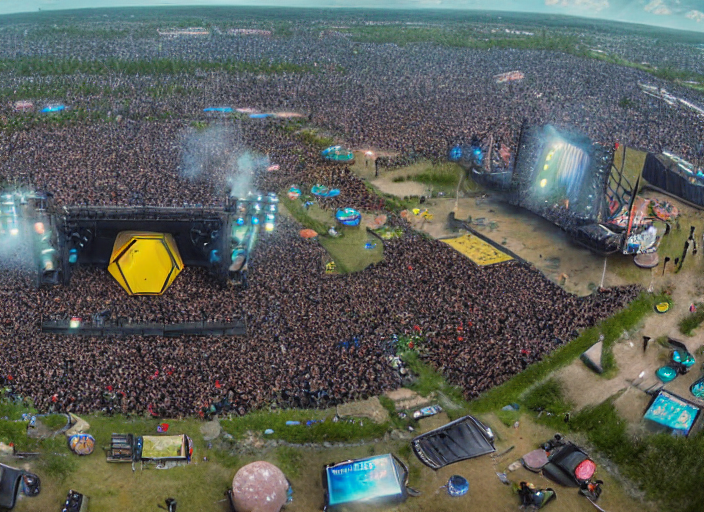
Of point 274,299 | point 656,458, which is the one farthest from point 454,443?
point 274,299

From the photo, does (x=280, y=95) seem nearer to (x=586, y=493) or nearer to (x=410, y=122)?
(x=410, y=122)

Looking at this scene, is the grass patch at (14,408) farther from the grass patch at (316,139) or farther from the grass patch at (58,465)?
the grass patch at (316,139)

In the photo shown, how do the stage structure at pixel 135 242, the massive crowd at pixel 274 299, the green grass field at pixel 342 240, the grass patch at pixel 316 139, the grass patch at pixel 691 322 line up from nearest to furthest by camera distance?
the massive crowd at pixel 274 299
the grass patch at pixel 691 322
the stage structure at pixel 135 242
the green grass field at pixel 342 240
the grass patch at pixel 316 139

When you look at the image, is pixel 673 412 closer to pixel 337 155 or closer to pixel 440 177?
pixel 440 177

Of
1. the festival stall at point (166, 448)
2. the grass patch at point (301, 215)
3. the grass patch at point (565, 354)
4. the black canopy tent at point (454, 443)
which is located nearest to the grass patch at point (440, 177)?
the grass patch at point (301, 215)

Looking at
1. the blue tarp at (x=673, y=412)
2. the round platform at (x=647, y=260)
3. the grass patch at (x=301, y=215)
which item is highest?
the round platform at (x=647, y=260)

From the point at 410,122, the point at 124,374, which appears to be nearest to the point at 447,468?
the point at 124,374
